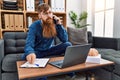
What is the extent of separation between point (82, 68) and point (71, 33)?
1597 millimetres

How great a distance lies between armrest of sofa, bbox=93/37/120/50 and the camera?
2.39 m

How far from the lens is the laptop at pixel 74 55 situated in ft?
3.25

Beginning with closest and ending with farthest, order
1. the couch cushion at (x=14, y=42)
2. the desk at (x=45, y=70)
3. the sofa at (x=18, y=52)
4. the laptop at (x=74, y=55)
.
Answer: the desk at (x=45, y=70) → the laptop at (x=74, y=55) → the sofa at (x=18, y=52) → the couch cushion at (x=14, y=42)

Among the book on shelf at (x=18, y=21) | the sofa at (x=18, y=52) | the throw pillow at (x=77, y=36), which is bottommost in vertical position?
the sofa at (x=18, y=52)

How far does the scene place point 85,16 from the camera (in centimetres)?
322

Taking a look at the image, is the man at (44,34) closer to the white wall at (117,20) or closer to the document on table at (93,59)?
the document on table at (93,59)

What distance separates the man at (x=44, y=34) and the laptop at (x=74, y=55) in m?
0.33

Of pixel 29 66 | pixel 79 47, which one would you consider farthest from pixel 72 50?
pixel 29 66

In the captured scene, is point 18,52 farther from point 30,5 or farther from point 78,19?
point 78,19

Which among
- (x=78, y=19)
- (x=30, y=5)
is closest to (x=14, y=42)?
(x=30, y=5)

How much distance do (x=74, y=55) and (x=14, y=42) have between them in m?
1.57

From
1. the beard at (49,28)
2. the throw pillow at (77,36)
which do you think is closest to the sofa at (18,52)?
the throw pillow at (77,36)

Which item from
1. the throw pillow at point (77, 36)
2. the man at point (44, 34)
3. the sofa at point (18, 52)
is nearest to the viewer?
the man at point (44, 34)

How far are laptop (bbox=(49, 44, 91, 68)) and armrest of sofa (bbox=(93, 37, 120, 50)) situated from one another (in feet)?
4.74
